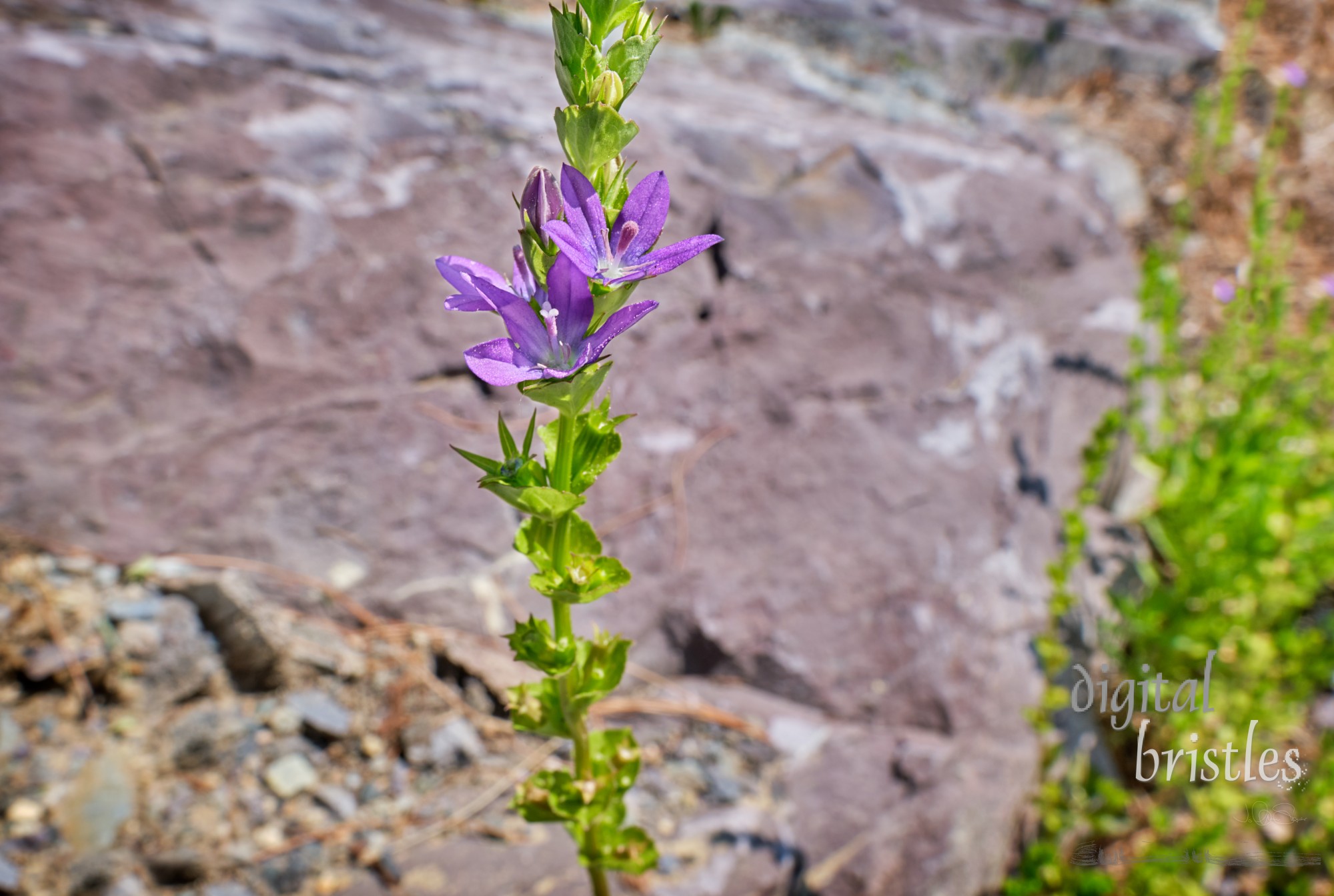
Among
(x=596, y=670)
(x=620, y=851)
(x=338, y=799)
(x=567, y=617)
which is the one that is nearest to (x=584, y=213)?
(x=567, y=617)

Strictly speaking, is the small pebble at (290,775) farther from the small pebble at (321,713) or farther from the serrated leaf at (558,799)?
the serrated leaf at (558,799)

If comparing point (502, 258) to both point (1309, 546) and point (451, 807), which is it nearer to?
point (451, 807)

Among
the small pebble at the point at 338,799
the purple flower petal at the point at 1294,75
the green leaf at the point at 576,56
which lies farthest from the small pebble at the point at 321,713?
the purple flower petal at the point at 1294,75

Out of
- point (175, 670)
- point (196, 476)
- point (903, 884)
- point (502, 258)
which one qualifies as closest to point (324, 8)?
point (502, 258)

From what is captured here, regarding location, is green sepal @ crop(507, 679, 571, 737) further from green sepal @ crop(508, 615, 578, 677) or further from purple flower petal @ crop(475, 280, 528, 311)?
purple flower petal @ crop(475, 280, 528, 311)

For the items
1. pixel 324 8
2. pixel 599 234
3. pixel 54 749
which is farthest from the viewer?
pixel 324 8

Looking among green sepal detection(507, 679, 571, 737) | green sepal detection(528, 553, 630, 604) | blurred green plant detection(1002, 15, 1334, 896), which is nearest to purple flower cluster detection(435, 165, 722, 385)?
green sepal detection(528, 553, 630, 604)

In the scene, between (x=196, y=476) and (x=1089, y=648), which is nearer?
(x=196, y=476)
